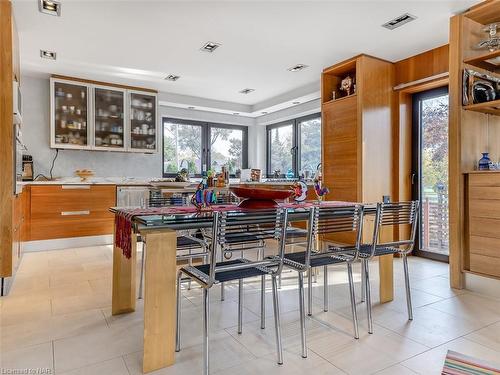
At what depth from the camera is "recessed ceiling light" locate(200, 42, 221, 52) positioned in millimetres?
3627

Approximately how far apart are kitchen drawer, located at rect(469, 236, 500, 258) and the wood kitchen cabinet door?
4.41m

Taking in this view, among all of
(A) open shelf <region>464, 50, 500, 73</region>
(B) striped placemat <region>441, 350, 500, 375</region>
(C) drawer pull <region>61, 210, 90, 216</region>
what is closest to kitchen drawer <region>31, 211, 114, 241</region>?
(C) drawer pull <region>61, 210, 90, 216</region>

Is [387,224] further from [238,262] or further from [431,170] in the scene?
[431,170]

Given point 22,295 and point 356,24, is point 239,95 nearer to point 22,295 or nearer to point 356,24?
point 356,24

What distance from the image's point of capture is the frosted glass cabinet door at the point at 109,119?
499 centimetres

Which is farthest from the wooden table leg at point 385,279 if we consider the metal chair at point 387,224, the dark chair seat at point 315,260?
the dark chair seat at point 315,260

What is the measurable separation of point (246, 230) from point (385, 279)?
1.43 meters

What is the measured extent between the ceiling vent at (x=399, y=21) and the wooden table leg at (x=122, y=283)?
302cm

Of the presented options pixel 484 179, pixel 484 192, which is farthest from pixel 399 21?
pixel 484 192

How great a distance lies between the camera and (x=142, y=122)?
17.6 feet

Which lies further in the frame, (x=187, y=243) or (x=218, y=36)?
(x=218, y=36)

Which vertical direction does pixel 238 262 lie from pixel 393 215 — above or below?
below

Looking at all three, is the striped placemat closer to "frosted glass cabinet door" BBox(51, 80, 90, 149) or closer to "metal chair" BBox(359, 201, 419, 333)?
"metal chair" BBox(359, 201, 419, 333)

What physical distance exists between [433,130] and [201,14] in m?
3.04
